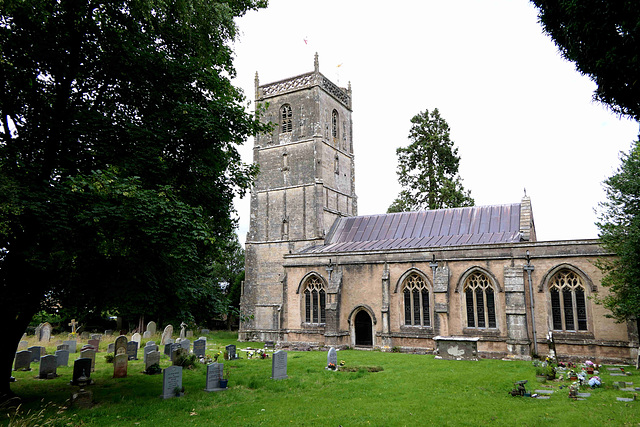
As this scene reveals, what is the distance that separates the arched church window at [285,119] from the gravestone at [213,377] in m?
23.0

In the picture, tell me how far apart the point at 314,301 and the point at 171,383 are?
48.7 ft

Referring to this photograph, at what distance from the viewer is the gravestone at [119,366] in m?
14.5

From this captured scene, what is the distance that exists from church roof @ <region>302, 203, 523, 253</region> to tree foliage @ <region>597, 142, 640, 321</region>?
5.96m

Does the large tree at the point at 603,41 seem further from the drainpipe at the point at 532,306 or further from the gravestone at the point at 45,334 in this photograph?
the gravestone at the point at 45,334

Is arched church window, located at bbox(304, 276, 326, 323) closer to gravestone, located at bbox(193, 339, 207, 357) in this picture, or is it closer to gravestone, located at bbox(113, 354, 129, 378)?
gravestone, located at bbox(193, 339, 207, 357)

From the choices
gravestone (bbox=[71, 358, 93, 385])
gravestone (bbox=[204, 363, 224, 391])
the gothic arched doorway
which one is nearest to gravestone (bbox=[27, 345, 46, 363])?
gravestone (bbox=[71, 358, 93, 385])

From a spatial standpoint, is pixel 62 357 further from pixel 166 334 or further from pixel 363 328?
pixel 363 328

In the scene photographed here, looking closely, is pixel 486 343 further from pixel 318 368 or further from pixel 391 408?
pixel 391 408

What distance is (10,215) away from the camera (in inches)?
340

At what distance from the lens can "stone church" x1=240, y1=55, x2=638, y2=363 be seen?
63.7ft

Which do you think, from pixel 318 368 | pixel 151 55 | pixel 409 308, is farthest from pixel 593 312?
pixel 151 55

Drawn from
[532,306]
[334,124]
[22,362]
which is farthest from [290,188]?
[22,362]

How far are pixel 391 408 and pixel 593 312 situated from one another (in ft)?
44.7

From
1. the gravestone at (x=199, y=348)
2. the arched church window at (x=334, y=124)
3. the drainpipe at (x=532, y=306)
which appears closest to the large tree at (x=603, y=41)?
the drainpipe at (x=532, y=306)
